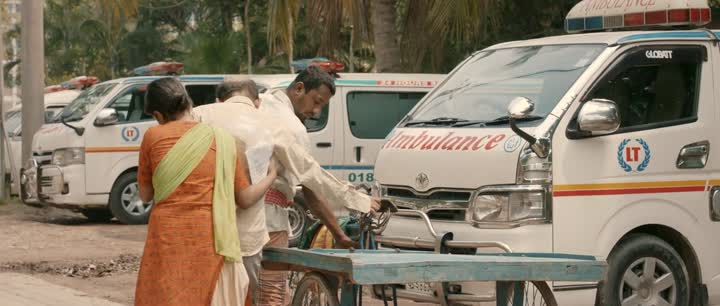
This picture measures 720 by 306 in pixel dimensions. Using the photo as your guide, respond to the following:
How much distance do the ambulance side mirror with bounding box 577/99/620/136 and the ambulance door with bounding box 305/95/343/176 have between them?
6.76m

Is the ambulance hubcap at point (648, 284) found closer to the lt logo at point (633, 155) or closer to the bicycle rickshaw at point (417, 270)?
the lt logo at point (633, 155)

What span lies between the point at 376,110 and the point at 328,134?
2.00 ft

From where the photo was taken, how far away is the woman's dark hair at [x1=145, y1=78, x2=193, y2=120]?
5.98 m

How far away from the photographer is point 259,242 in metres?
6.33

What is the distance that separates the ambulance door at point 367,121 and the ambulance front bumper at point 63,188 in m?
3.74

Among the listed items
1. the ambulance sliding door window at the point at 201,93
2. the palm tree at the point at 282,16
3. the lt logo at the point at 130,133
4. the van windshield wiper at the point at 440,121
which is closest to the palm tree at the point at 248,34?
the palm tree at the point at 282,16

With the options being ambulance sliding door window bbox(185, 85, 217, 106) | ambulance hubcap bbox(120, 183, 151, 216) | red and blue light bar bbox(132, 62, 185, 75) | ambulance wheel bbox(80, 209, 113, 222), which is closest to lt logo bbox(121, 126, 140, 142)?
ambulance hubcap bbox(120, 183, 151, 216)

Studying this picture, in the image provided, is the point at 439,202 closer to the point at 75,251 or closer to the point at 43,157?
the point at 75,251

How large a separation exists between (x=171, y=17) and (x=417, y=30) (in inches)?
1321

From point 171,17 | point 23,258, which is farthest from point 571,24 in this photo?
point 171,17

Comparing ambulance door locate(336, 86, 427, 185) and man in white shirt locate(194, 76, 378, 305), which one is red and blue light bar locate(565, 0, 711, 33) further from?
ambulance door locate(336, 86, 427, 185)

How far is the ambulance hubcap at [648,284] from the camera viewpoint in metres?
7.97

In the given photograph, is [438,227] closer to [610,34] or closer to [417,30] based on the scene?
[610,34]

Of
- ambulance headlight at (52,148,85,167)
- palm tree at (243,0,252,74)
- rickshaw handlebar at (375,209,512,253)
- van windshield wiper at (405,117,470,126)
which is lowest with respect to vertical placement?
rickshaw handlebar at (375,209,512,253)
